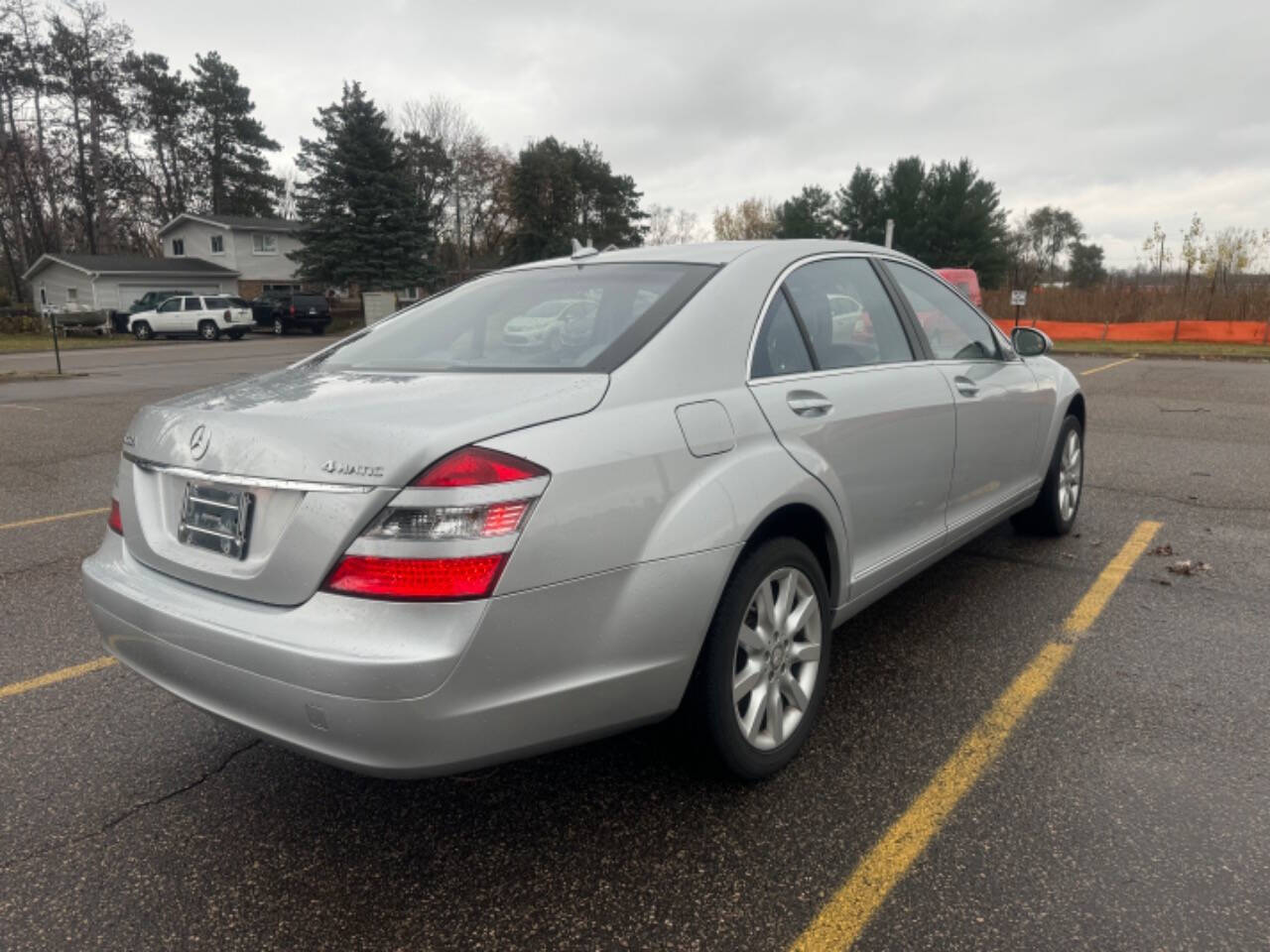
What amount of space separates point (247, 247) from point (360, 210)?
1212 centimetres

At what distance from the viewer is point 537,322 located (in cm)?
283

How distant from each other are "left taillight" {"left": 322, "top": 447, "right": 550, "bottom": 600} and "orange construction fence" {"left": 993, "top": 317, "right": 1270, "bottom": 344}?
94.6 ft

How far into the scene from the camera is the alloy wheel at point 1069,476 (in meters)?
4.85

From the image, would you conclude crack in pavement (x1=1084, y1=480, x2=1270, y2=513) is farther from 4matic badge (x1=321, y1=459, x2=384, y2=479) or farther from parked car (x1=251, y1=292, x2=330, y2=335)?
parked car (x1=251, y1=292, x2=330, y2=335)

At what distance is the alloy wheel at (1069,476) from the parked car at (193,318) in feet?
116

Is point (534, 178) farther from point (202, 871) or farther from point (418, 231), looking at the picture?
point (202, 871)

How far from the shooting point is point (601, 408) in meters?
2.09

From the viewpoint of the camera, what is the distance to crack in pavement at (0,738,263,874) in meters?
2.26

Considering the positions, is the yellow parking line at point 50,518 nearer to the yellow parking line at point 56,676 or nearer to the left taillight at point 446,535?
the yellow parking line at point 56,676

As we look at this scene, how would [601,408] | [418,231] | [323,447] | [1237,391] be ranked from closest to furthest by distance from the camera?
[323,447] → [601,408] → [1237,391] → [418,231]

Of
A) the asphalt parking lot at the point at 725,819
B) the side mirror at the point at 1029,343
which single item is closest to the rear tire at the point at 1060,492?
the side mirror at the point at 1029,343

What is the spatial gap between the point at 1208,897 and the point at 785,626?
1.18 m

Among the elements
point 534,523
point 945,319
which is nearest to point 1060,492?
point 945,319

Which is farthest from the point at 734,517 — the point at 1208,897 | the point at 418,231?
the point at 418,231
